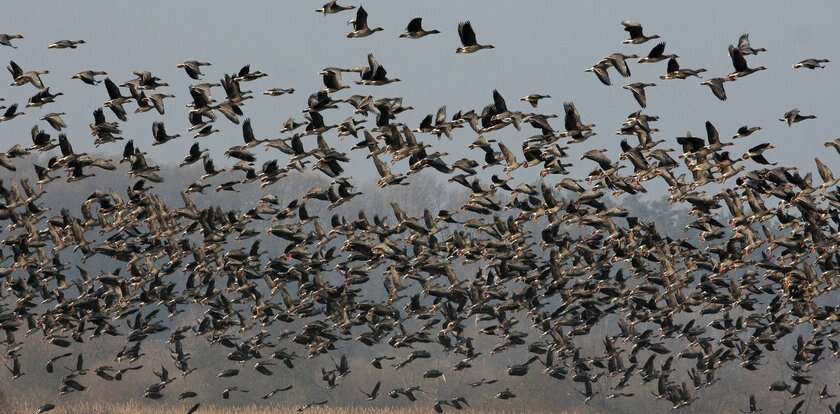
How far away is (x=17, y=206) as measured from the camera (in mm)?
31781

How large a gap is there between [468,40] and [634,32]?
164 inches

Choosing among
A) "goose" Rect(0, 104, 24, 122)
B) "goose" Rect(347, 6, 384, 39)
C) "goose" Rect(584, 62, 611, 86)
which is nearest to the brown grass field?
"goose" Rect(0, 104, 24, 122)

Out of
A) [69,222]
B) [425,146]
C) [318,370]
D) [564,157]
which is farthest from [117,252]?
[318,370]

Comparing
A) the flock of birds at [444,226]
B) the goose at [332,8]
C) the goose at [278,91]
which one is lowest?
the flock of birds at [444,226]

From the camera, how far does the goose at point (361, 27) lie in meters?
26.4

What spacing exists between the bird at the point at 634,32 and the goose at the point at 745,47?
8.13ft

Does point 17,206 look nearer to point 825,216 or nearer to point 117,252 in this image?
point 117,252

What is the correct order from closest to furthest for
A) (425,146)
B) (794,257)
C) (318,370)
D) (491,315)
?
1. (425,146)
2. (794,257)
3. (491,315)
4. (318,370)

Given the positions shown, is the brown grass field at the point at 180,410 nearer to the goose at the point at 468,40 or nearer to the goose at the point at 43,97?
the goose at the point at 43,97

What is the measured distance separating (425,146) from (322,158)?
2776 millimetres

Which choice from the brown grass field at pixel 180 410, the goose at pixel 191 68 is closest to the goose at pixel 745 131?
the goose at pixel 191 68

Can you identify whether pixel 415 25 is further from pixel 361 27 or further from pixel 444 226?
pixel 444 226

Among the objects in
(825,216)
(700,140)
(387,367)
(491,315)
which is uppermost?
(700,140)

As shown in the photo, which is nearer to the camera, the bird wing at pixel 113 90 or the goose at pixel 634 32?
the goose at pixel 634 32
